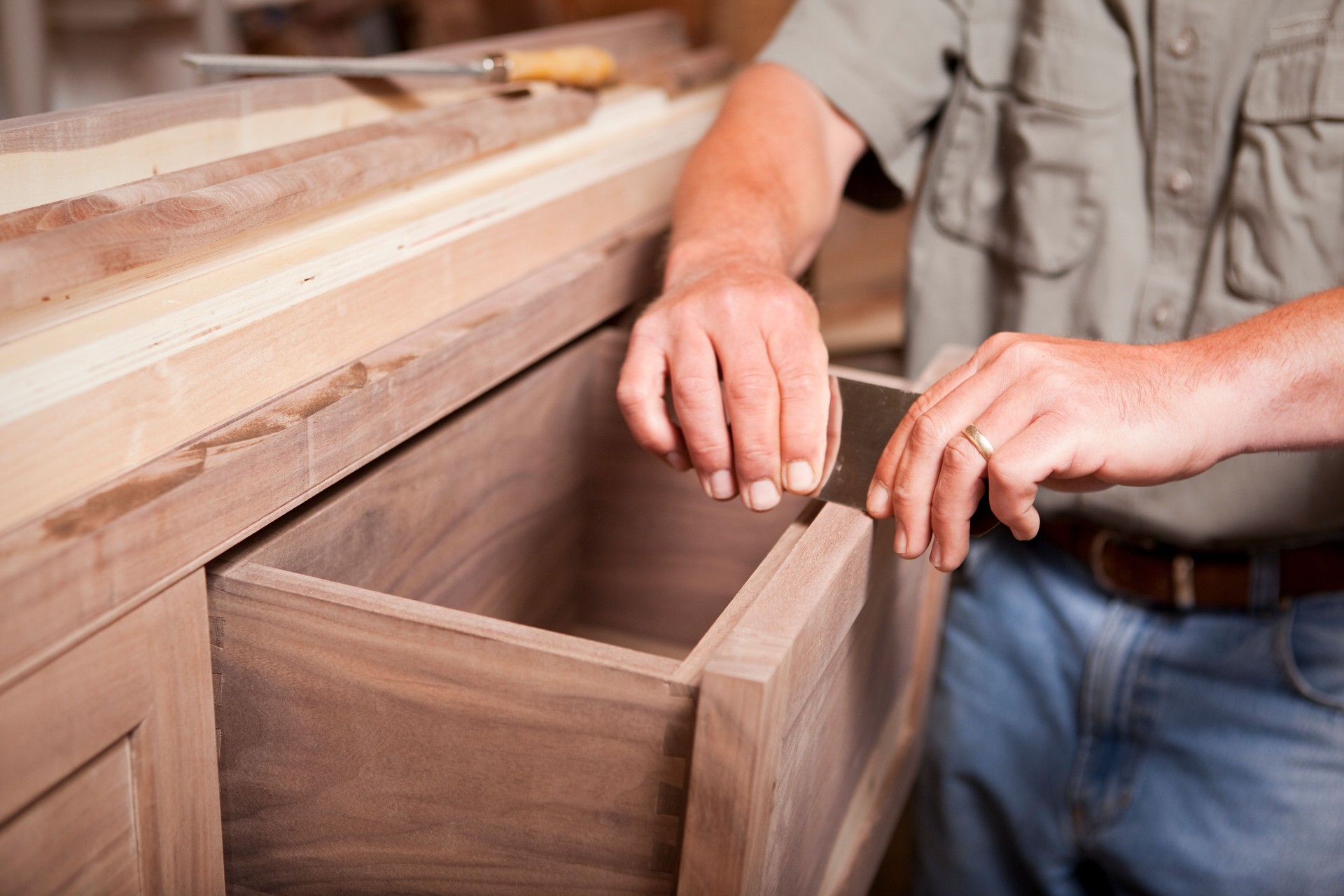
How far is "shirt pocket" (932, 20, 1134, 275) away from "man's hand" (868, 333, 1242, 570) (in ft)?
1.36

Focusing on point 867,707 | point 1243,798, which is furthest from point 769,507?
point 1243,798

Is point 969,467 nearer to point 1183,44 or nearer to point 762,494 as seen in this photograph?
point 762,494

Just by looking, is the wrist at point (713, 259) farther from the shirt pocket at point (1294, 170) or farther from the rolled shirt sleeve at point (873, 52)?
the shirt pocket at point (1294, 170)

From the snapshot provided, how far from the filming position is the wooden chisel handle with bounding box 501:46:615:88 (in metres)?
0.92

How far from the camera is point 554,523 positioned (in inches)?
36.1

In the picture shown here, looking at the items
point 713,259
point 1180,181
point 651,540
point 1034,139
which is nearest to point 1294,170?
point 1180,181

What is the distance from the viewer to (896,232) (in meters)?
2.00

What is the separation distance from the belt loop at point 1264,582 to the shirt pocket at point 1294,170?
21 cm

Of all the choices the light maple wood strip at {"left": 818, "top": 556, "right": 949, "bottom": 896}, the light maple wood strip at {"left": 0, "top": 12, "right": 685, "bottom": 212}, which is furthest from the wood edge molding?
the light maple wood strip at {"left": 818, "top": 556, "right": 949, "bottom": 896}

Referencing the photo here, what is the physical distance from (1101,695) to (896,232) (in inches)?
47.1

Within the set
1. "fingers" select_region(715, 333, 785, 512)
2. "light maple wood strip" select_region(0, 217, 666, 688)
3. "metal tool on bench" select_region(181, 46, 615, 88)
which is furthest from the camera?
"metal tool on bench" select_region(181, 46, 615, 88)

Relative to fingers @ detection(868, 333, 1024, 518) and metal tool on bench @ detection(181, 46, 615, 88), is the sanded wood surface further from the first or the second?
metal tool on bench @ detection(181, 46, 615, 88)

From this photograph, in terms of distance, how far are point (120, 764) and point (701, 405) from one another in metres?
0.33

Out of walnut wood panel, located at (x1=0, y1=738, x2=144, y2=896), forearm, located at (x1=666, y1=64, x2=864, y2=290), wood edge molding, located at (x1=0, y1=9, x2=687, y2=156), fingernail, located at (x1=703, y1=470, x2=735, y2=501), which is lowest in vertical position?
walnut wood panel, located at (x1=0, y1=738, x2=144, y2=896)
